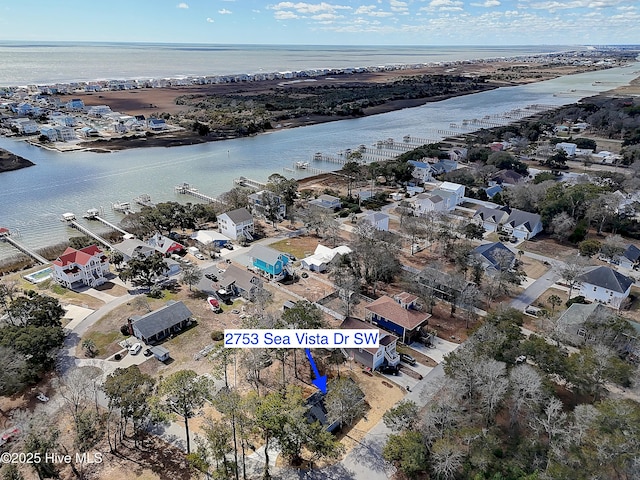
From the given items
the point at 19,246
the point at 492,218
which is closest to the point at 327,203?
the point at 492,218

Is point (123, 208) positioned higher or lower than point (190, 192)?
lower

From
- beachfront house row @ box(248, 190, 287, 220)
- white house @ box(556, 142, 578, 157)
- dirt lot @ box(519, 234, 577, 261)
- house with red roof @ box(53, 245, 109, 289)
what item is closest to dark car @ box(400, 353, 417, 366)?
dirt lot @ box(519, 234, 577, 261)

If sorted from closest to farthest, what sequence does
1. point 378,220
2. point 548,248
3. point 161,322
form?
point 161,322
point 548,248
point 378,220

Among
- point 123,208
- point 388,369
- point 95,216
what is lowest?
point 388,369

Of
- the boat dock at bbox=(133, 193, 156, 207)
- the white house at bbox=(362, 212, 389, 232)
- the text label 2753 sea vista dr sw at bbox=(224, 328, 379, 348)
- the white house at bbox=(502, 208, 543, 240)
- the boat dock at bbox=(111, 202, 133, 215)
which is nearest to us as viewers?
the text label 2753 sea vista dr sw at bbox=(224, 328, 379, 348)

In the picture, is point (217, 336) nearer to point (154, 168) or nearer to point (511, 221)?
point (511, 221)

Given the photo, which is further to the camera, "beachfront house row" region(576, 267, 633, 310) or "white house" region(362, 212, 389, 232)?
"white house" region(362, 212, 389, 232)

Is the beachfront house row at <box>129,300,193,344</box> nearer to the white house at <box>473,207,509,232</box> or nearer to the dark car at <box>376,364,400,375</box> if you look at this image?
the dark car at <box>376,364,400,375</box>

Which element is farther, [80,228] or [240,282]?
[80,228]
